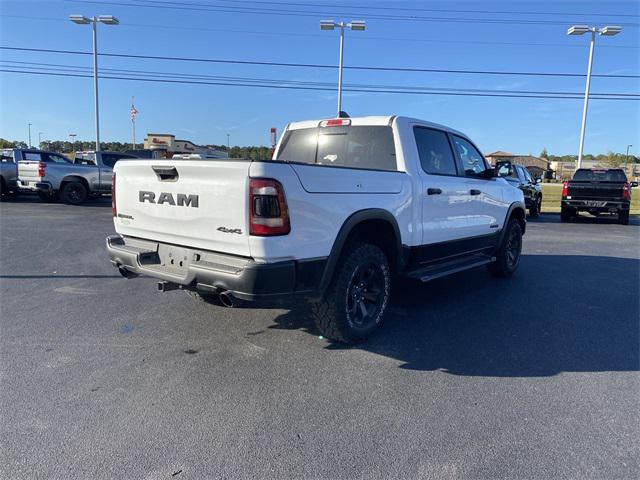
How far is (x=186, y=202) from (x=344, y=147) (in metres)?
2.06

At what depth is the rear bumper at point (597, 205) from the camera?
1502cm

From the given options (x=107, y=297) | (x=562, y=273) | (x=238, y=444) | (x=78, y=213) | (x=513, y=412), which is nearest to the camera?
(x=238, y=444)

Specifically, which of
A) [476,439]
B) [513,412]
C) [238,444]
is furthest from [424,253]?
[238,444]

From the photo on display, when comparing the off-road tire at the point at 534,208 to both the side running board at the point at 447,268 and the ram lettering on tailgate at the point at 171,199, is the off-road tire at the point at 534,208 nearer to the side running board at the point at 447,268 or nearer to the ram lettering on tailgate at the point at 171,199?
the side running board at the point at 447,268

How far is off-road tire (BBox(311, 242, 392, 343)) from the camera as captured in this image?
3.79 m

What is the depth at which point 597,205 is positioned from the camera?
603 inches

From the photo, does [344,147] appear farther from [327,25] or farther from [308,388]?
[327,25]

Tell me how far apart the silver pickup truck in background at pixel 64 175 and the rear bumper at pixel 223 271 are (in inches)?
493

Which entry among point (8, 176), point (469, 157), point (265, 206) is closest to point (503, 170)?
point (469, 157)

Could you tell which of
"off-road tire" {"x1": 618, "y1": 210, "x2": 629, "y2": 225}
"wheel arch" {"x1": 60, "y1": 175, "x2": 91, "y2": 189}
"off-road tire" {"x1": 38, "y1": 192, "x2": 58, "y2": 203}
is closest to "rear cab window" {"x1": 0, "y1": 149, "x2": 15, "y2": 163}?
"off-road tire" {"x1": 38, "y1": 192, "x2": 58, "y2": 203}

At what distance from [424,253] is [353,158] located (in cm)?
126

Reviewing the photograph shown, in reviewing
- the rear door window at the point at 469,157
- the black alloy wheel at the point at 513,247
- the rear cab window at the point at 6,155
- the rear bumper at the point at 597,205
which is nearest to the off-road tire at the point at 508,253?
the black alloy wheel at the point at 513,247

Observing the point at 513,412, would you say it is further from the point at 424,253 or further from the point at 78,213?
the point at 78,213

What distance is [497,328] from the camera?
15.0 feet
